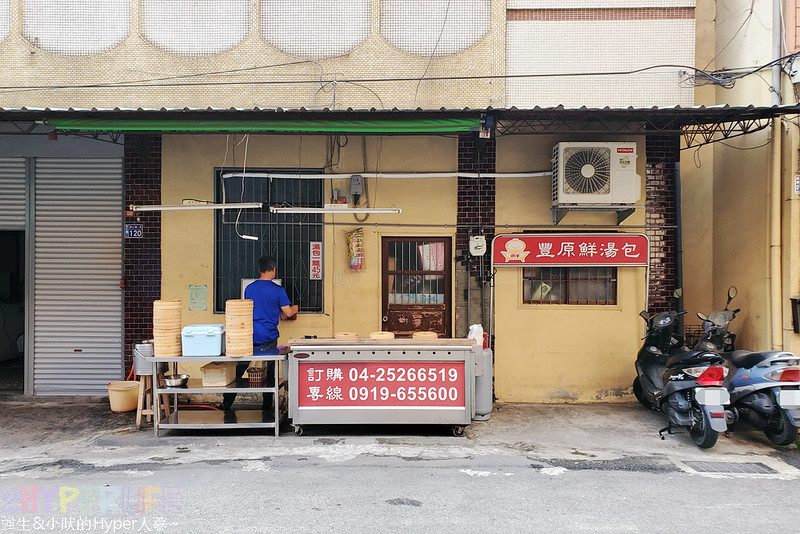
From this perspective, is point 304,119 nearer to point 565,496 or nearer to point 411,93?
point 411,93

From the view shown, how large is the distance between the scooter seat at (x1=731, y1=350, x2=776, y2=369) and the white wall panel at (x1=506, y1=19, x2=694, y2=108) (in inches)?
152

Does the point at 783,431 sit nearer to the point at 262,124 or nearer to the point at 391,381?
the point at 391,381

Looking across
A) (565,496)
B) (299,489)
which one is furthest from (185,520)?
(565,496)

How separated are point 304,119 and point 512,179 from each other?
3273 millimetres

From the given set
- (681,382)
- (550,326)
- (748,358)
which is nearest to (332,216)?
(550,326)

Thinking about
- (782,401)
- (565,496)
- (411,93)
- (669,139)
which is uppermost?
(411,93)

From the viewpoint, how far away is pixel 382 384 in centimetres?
632

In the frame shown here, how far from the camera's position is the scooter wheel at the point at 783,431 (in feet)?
19.2

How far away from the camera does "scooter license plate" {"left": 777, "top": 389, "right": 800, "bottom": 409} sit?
5.77 m

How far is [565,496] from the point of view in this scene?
4.84 metres

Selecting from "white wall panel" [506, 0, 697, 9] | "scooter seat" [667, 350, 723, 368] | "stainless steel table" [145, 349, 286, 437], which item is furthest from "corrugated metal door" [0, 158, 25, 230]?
"scooter seat" [667, 350, 723, 368]

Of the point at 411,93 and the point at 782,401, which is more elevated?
the point at 411,93

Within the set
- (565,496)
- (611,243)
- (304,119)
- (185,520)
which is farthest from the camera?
(611,243)

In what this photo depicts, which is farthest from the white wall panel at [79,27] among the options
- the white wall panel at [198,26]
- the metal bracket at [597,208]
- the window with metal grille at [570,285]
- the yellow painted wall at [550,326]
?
the window with metal grille at [570,285]
